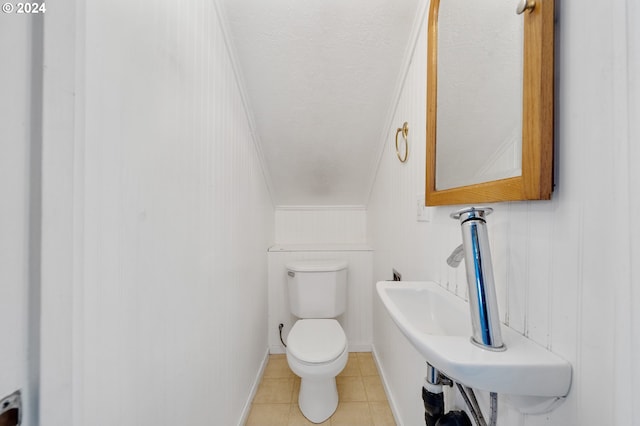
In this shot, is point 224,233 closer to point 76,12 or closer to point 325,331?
point 76,12

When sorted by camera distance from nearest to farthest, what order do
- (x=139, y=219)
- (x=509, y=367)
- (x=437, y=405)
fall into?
(x=509, y=367) → (x=139, y=219) → (x=437, y=405)

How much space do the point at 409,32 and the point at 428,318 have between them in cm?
125

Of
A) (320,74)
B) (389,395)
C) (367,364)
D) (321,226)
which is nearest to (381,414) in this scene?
(389,395)

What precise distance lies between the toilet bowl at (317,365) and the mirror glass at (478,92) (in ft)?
3.25

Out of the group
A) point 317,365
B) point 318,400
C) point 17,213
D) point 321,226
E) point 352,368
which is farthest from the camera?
point 321,226

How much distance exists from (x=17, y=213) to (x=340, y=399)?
1.65 meters

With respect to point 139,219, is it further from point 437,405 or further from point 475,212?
point 437,405

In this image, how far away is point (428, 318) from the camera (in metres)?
0.86

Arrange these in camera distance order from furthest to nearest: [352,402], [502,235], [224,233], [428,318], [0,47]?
[352,402] → [224,233] → [428,318] → [502,235] → [0,47]

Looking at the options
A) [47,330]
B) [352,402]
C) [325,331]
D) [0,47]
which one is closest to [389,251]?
[325,331]

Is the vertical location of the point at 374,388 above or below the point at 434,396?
below

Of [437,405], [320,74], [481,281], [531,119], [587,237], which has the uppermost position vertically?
[320,74]

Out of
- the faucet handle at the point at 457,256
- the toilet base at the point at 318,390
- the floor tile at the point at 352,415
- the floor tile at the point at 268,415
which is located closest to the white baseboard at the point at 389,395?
the floor tile at the point at 352,415

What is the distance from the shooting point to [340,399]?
4.71 feet
